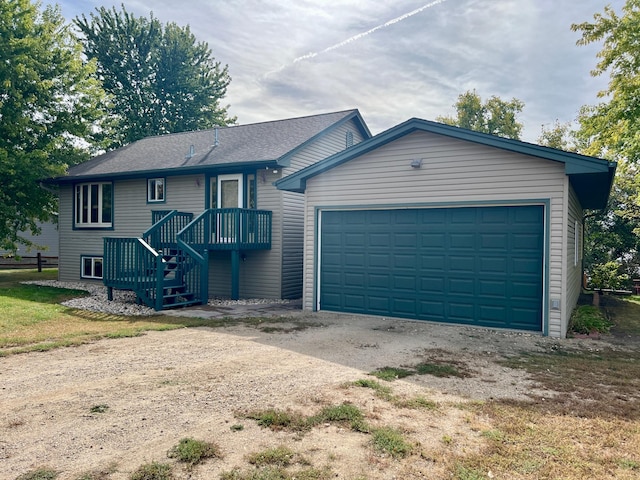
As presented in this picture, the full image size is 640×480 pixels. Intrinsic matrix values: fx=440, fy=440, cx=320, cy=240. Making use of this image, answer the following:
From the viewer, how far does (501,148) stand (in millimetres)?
8055

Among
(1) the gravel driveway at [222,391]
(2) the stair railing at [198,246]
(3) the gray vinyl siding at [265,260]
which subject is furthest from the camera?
(3) the gray vinyl siding at [265,260]

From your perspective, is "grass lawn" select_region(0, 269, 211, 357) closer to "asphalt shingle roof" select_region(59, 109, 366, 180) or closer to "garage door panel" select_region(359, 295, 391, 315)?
"garage door panel" select_region(359, 295, 391, 315)

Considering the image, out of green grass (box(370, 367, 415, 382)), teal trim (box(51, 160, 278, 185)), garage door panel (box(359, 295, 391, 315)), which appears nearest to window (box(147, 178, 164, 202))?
teal trim (box(51, 160, 278, 185))

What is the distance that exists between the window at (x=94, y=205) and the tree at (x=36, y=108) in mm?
1058

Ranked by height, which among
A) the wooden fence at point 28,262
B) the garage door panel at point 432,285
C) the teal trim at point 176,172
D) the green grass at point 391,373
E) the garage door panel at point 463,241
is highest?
the teal trim at point 176,172

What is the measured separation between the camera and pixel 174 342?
6980mm

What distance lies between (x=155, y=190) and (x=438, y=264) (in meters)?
10.0

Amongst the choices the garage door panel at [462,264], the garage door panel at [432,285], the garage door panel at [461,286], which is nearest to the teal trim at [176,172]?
the garage door panel at [432,285]

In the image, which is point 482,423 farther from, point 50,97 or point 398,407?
point 50,97

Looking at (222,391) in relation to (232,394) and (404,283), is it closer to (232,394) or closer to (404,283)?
(232,394)

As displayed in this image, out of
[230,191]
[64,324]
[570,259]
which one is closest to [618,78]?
[570,259]

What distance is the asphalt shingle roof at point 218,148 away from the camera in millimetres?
12984

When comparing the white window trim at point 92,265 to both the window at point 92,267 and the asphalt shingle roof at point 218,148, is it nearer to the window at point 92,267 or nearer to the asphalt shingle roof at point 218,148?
the window at point 92,267

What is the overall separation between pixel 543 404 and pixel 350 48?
36.7 ft
